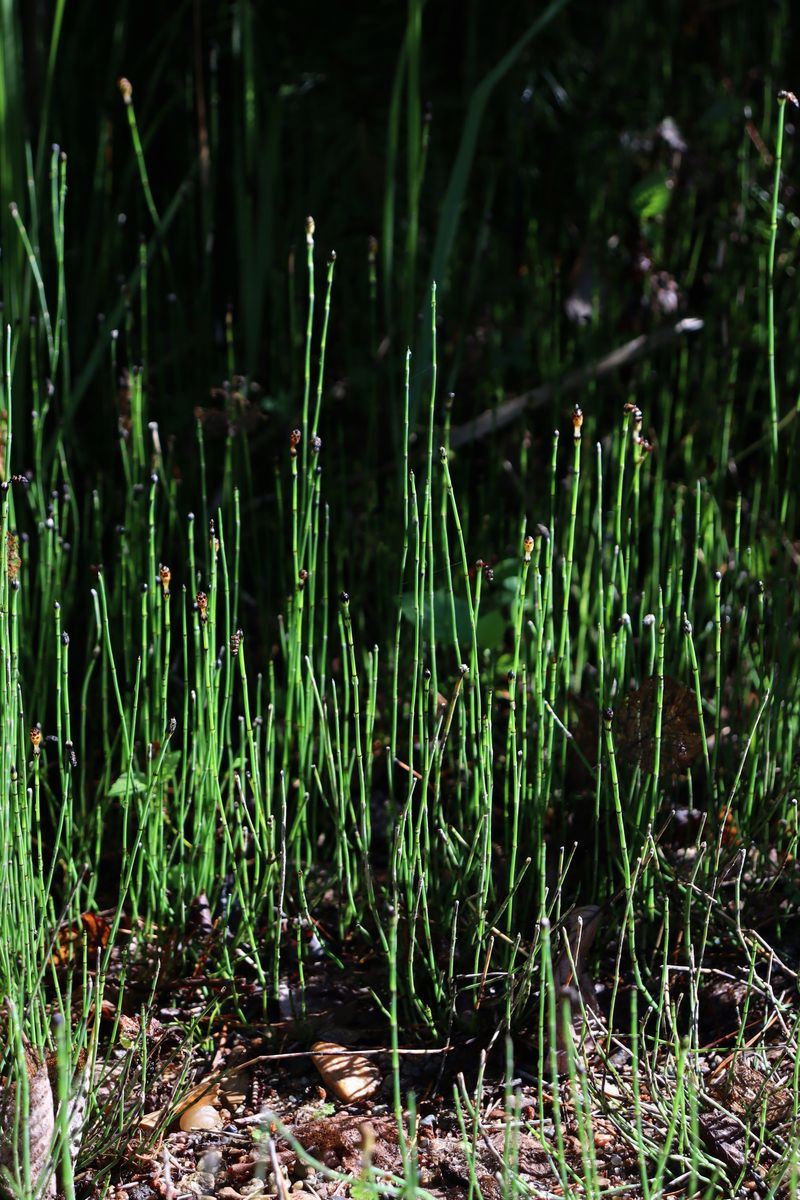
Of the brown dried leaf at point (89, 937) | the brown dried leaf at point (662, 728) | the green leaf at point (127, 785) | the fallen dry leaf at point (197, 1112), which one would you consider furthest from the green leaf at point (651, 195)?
the fallen dry leaf at point (197, 1112)

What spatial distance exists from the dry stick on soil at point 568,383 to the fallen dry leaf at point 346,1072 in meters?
0.98

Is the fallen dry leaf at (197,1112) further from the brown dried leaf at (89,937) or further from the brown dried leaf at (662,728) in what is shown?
the brown dried leaf at (662,728)

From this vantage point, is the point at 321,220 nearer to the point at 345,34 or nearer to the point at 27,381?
the point at 345,34

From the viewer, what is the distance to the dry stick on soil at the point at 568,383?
6.06 ft

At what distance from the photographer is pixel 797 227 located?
208 centimetres

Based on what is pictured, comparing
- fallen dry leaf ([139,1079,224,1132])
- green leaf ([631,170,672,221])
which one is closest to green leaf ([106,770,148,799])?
fallen dry leaf ([139,1079,224,1132])

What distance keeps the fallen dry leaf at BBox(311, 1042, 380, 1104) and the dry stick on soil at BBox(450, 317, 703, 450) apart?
0.98 metres

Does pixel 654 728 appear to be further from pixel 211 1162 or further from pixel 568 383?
pixel 568 383

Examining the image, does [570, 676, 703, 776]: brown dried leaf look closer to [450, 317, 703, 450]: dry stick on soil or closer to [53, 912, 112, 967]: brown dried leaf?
[53, 912, 112, 967]: brown dried leaf

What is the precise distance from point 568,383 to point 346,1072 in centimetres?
121

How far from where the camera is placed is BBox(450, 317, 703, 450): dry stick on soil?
1.85 meters

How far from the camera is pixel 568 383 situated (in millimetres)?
1936

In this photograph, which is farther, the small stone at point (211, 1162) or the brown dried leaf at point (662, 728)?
the brown dried leaf at point (662, 728)

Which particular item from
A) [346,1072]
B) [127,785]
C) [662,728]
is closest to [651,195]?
[662,728]
